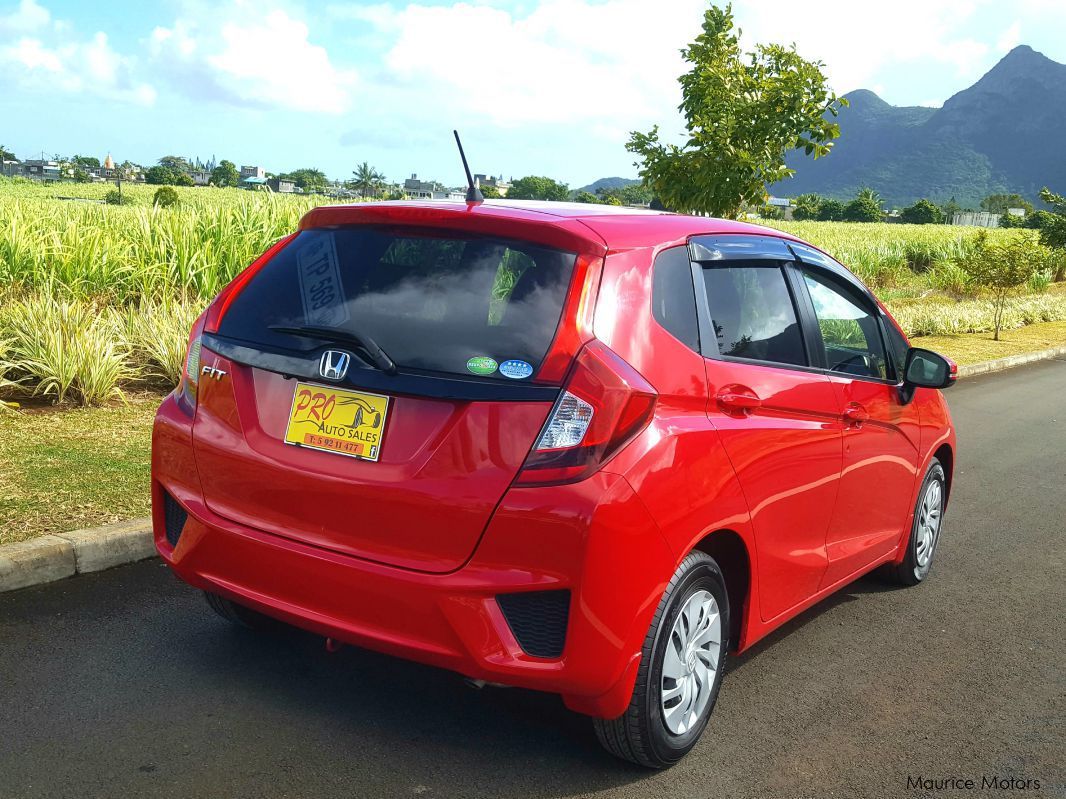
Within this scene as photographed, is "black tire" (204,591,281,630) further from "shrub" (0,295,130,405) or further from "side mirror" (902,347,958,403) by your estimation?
"shrub" (0,295,130,405)

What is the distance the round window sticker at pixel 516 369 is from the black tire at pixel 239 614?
1728 mm

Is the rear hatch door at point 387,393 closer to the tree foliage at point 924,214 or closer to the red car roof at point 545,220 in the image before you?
the red car roof at point 545,220

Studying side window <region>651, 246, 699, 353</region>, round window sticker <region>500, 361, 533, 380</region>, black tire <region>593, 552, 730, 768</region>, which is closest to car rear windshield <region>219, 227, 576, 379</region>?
round window sticker <region>500, 361, 533, 380</region>

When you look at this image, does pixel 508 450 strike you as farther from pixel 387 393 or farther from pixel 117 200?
pixel 117 200

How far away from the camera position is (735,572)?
12.2 ft

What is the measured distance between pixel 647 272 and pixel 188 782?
6.68 feet

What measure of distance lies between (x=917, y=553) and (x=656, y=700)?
2.80 meters

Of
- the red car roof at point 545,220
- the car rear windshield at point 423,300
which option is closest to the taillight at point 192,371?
the car rear windshield at point 423,300

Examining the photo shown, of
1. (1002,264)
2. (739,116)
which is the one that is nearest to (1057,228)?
(1002,264)

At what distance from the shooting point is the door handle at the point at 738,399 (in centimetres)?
348

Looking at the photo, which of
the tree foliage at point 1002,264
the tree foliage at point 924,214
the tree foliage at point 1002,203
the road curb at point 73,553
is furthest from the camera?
the tree foliage at point 1002,203

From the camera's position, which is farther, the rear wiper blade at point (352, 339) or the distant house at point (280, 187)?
the distant house at point (280, 187)

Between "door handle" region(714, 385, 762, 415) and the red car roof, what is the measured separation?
1.73 feet

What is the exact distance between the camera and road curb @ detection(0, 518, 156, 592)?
4578 millimetres
